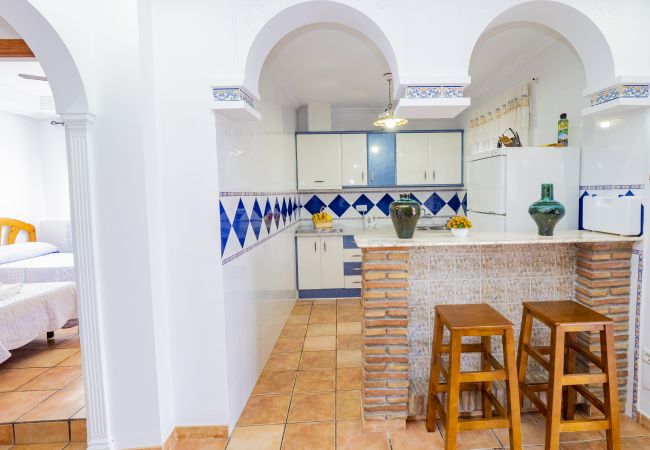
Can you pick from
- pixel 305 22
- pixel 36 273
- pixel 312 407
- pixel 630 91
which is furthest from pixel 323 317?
pixel 630 91

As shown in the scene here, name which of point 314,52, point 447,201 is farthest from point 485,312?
point 447,201

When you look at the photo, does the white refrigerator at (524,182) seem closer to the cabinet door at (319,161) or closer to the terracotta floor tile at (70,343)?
the cabinet door at (319,161)

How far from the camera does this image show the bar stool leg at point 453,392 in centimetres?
178

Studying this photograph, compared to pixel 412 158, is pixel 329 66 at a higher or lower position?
higher

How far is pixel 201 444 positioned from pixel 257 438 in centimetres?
31

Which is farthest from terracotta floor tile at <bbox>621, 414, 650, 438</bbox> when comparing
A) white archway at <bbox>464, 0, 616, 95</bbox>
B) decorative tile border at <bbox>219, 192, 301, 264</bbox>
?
decorative tile border at <bbox>219, 192, 301, 264</bbox>

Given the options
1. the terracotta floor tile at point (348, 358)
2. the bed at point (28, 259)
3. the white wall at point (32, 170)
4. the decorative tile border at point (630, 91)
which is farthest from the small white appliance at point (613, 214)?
the white wall at point (32, 170)

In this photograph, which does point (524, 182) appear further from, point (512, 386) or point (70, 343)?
point (70, 343)

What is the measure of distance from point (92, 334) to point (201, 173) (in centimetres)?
100

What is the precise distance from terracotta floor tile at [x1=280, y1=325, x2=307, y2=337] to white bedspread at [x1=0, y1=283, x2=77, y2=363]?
1957mm

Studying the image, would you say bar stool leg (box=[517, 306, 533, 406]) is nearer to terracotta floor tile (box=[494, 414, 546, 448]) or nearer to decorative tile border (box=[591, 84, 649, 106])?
terracotta floor tile (box=[494, 414, 546, 448])

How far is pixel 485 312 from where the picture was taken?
76.6 inches

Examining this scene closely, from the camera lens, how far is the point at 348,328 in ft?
12.4

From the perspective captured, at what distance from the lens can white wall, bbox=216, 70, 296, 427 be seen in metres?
2.19
